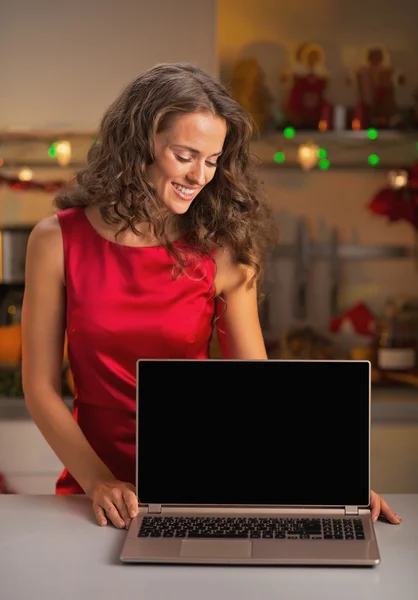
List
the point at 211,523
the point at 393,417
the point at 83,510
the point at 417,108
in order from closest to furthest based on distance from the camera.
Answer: the point at 211,523
the point at 83,510
the point at 393,417
the point at 417,108

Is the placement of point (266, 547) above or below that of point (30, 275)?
below

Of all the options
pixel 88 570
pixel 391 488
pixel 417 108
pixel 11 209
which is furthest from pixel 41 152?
pixel 88 570

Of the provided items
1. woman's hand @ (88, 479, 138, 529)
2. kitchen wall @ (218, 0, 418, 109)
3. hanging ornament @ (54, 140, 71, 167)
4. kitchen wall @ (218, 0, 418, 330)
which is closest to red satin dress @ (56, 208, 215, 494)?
woman's hand @ (88, 479, 138, 529)

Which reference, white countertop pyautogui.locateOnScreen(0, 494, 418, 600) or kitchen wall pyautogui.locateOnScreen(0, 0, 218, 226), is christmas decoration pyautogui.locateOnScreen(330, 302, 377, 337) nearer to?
kitchen wall pyautogui.locateOnScreen(0, 0, 218, 226)

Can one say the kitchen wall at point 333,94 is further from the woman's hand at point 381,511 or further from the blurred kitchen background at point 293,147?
the woman's hand at point 381,511

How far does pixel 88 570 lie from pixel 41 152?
2.34m

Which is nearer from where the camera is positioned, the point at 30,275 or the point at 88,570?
the point at 88,570

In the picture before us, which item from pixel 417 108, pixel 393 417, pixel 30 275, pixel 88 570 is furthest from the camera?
pixel 417 108

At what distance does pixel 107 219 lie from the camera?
5.35ft

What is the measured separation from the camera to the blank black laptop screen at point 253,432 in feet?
4.33

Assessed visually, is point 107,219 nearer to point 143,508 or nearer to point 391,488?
point 143,508

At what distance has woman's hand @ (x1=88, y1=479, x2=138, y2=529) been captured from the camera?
52.4 inches

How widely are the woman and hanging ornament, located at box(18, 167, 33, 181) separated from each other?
5.47 ft

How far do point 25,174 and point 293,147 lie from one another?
1.00 meters
